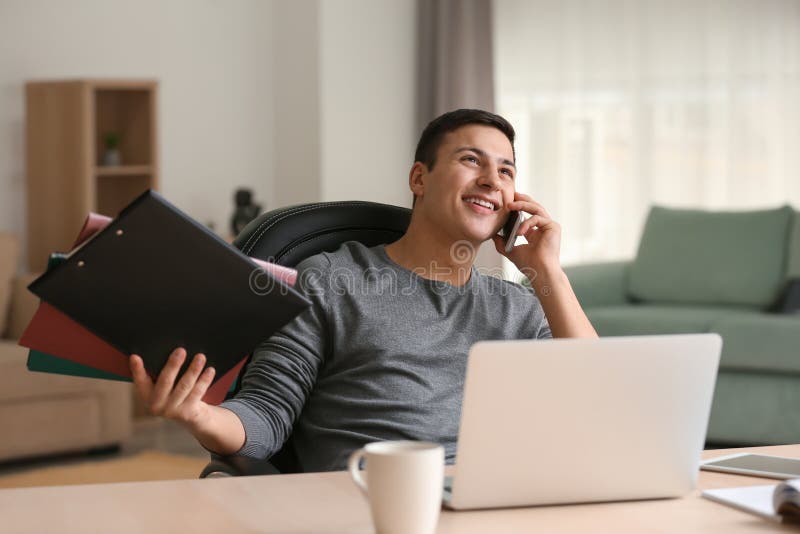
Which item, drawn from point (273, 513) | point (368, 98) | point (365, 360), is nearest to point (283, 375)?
point (365, 360)

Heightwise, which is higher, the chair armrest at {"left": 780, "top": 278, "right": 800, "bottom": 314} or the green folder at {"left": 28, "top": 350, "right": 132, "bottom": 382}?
the green folder at {"left": 28, "top": 350, "right": 132, "bottom": 382}

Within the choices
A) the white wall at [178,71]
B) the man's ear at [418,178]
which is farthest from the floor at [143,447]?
the man's ear at [418,178]

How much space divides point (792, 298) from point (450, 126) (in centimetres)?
274

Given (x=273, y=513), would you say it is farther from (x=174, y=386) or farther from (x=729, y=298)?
(x=729, y=298)

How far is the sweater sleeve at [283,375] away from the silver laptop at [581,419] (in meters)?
0.48

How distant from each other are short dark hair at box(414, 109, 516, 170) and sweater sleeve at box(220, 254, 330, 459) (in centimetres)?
28

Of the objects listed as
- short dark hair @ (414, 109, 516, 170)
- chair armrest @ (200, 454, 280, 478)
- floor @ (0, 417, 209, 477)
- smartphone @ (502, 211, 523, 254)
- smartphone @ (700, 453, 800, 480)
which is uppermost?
short dark hair @ (414, 109, 516, 170)

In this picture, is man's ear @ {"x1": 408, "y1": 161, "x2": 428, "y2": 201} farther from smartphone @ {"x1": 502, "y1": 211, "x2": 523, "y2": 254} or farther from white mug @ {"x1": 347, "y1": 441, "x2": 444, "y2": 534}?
white mug @ {"x1": 347, "y1": 441, "x2": 444, "y2": 534}

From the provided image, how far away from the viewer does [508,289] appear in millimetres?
1916

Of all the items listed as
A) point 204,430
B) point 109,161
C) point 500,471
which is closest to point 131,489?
point 204,430

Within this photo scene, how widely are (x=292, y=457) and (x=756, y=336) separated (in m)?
2.61

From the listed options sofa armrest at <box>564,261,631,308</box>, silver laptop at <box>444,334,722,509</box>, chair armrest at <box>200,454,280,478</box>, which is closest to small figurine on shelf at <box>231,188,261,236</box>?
sofa armrest at <box>564,261,631,308</box>

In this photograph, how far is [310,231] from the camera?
6.40 ft

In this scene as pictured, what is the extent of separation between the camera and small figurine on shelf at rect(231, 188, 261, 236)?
4.95m
